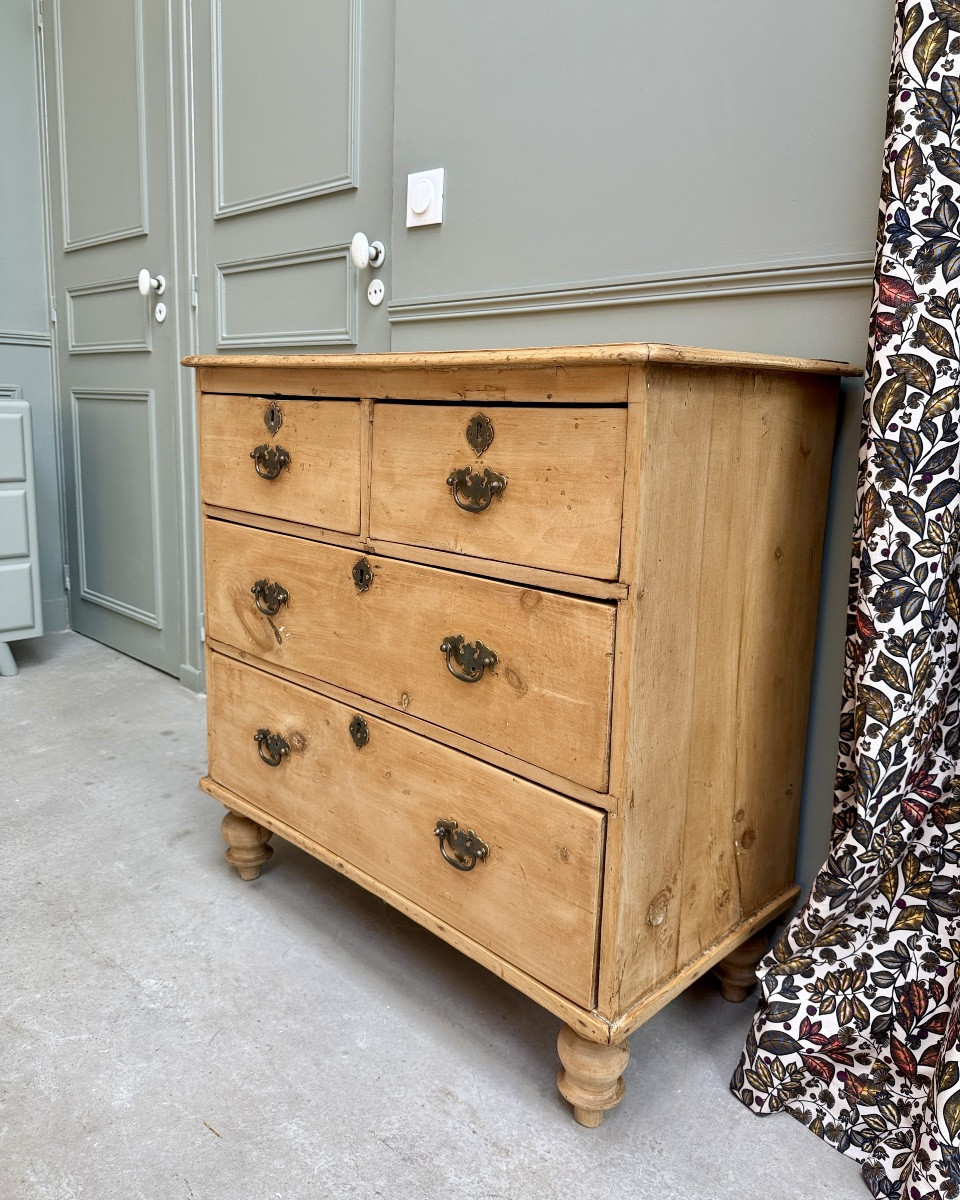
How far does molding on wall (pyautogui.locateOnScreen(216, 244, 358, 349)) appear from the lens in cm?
184

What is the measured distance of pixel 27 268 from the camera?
9.50ft

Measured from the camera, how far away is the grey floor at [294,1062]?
965mm

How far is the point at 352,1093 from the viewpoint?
3.54 ft

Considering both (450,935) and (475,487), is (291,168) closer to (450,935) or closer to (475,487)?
(475,487)

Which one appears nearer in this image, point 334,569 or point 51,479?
point 334,569

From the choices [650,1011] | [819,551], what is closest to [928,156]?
[819,551]

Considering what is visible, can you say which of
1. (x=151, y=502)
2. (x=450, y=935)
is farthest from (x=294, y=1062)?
(x=151, y=502)

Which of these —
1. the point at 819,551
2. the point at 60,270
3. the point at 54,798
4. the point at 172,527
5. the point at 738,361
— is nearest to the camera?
the point at 738,361

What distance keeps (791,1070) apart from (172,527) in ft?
6.81

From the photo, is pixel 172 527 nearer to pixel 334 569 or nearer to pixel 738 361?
pixel 334 569

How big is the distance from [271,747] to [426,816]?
353mm

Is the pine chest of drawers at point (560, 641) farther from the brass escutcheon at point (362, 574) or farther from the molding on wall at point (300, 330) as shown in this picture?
the molding on wall at point (300, 330)

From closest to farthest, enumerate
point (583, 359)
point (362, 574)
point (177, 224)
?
point (583, 359)
point (362, 574)
point (177, 224)

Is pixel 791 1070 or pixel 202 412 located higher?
pixel 202 412
